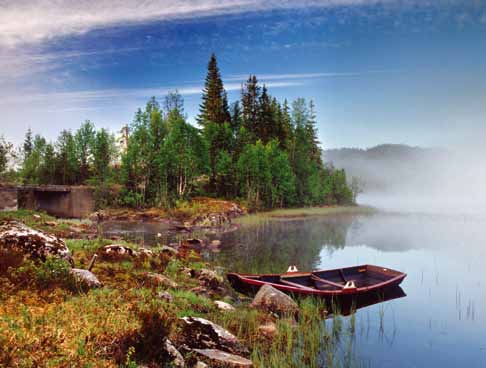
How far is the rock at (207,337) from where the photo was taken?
8.20 meters

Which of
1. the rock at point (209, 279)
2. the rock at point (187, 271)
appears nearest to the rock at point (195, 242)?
the rock at point (187, 271)

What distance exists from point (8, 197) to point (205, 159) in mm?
27492

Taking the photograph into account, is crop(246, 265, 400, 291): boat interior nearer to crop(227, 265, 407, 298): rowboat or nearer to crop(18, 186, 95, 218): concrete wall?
crop(227, 265, 407, 298): rowboat

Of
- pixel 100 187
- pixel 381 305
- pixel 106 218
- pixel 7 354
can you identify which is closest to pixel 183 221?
pixel 106 218

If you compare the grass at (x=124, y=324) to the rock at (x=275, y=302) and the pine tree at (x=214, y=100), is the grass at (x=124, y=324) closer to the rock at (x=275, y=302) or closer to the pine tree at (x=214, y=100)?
the rock at (x=275, y=302)

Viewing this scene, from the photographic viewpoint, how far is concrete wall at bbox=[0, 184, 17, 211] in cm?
3428

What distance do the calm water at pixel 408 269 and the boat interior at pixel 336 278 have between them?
143 centimetres

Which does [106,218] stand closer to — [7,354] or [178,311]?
[178,311]

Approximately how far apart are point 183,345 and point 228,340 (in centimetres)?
137

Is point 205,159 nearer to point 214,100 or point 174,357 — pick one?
point 214,100

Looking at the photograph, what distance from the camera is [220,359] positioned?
297 inches

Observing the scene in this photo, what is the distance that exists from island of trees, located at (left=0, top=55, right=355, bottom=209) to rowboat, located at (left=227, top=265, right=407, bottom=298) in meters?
35.0

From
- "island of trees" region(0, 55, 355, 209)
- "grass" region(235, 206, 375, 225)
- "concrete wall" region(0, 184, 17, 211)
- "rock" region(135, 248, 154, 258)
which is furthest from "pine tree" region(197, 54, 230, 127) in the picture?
"rock" region(135, 248, 154, 258)

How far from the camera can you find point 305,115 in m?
82.5
